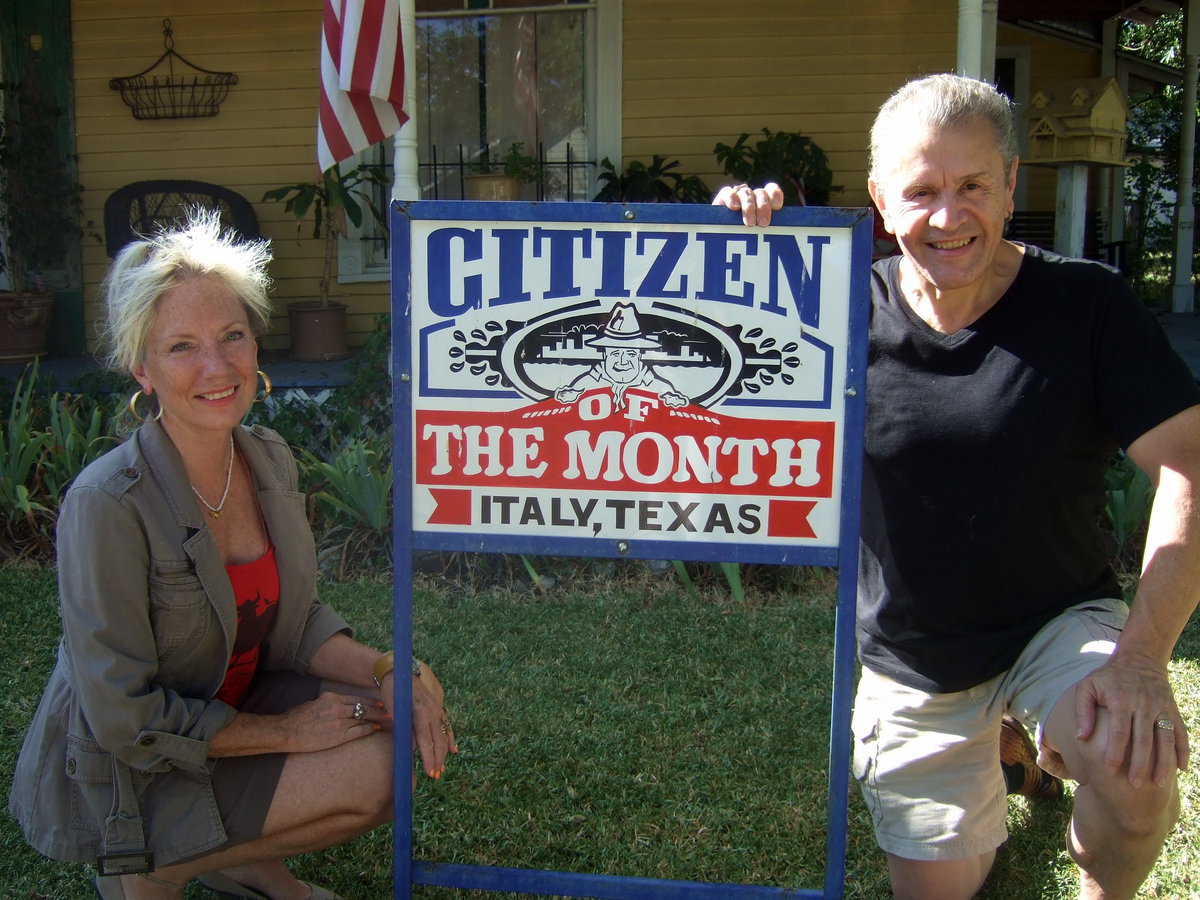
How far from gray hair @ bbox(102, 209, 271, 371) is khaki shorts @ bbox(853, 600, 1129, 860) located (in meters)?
1.61

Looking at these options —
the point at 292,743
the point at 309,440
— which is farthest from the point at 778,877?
the point at 309,440

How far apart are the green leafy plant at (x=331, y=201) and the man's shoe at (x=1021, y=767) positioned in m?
5.19

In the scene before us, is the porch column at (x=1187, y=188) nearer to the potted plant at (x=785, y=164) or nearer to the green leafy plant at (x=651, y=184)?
the potted plant at (x=785, y=164)

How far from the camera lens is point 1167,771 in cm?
182

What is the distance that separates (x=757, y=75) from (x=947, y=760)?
6090 mm

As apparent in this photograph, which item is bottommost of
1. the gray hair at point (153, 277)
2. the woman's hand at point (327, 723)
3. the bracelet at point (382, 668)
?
the woman's hand at point (327, 723)

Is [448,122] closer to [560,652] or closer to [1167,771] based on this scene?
[560,652]

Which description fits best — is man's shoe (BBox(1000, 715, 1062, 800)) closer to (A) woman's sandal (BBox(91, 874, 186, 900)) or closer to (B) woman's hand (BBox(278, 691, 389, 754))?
(B) woman's hand (BBox(278, 691, 389, 754))

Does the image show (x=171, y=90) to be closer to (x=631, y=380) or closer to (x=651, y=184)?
(x=651, y=184)

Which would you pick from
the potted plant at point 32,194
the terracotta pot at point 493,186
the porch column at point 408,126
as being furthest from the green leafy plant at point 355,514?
the potted plant at point 32,194

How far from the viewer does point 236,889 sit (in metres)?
2.34

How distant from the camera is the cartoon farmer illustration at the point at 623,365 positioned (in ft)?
6.24

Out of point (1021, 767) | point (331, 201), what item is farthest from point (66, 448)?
point (1021, 767)

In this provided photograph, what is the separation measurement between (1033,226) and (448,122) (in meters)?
5.74
